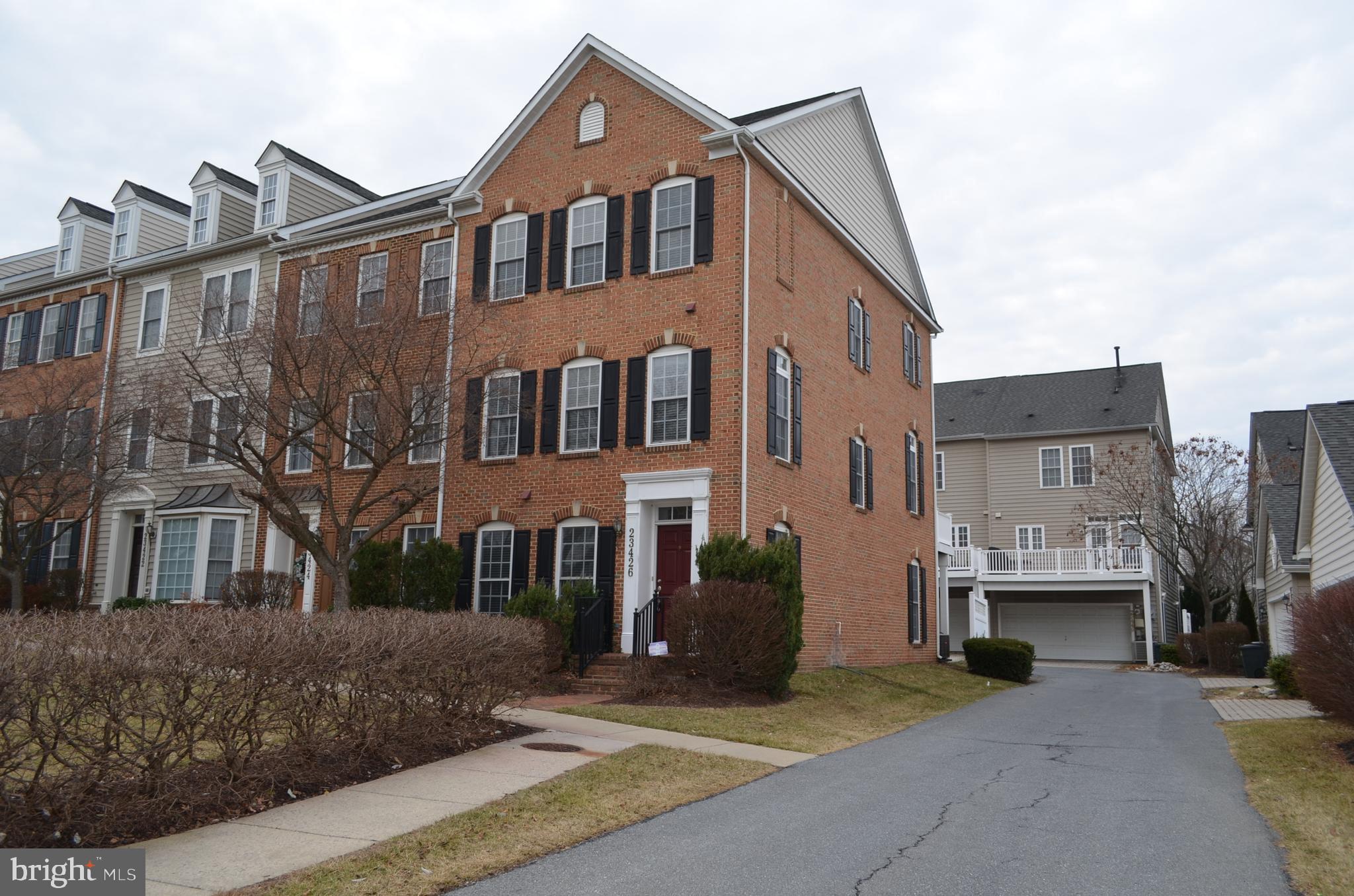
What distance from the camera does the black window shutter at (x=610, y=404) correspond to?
1797cm

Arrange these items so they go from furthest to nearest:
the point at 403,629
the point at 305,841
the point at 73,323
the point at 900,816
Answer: the point at 73,323, the point at 403,629, the point at 900,816, the point at 305,841

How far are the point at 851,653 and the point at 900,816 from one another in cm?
1244

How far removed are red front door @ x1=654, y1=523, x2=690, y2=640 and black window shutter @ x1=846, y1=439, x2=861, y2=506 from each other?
4.93 metres

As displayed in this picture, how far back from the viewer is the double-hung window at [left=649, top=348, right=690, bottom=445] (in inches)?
686

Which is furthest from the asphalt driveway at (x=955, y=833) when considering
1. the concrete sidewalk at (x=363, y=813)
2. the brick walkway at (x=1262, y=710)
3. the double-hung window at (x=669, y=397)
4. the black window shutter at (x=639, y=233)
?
the black window shutter at (x=639, y=233)

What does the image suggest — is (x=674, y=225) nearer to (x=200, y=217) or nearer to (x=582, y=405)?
(x=582, y=405)

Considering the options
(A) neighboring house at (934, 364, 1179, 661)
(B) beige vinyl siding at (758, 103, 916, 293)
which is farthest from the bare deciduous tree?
(B) beige vinyl siding at (758, 103, 916, 293)

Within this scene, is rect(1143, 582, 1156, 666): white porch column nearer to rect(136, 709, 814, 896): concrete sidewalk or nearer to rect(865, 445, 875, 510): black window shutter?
rect(865, 445, 875, 510): black window shutter

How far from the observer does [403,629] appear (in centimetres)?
955

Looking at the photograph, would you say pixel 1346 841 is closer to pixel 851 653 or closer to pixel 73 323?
Answer: pixel 851 653

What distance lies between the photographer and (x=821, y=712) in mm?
14445

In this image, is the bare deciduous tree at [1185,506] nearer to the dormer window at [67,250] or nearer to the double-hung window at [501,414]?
the double-hung window at [501,414]

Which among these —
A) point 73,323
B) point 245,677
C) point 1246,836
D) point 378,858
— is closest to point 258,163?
point 73,323

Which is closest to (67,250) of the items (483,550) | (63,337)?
(63,337)
